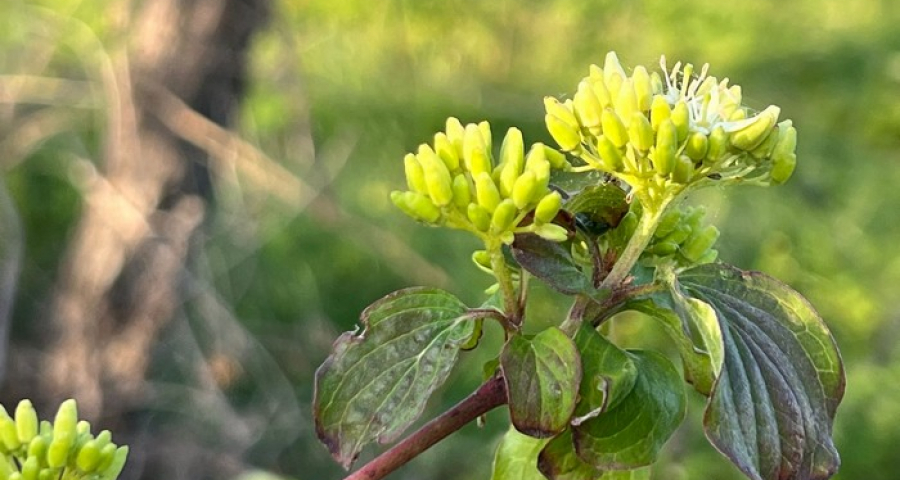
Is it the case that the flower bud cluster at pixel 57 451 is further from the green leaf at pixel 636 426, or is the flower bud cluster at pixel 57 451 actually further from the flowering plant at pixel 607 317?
the green leaf at pixel 636 426

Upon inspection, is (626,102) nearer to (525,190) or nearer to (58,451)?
(525,190)

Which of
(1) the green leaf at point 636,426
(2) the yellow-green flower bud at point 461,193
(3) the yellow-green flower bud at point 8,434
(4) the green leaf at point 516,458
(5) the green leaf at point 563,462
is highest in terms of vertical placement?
(2) the yellow-green flower bud at point 461,193

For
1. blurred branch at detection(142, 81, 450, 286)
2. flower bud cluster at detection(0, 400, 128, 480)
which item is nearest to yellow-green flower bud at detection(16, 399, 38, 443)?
flower bud cluster at detection(0, 400, 128, 480)

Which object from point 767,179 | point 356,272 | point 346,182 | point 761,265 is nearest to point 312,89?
point 346,182

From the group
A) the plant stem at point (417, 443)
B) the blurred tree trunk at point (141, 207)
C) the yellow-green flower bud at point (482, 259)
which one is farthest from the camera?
the blurred tree trunk at point (141, 207)

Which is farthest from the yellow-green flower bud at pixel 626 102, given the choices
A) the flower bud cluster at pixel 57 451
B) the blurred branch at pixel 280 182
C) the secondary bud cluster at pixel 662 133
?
the blurred branch at pixel 280 182

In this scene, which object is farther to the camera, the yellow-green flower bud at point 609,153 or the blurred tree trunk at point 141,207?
the blurred tree trunk at point 141,207

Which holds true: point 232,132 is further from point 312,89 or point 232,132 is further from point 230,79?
point 312,89

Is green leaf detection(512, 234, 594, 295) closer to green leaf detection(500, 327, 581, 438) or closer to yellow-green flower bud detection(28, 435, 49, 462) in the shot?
green leaf detection(500, 327, 581, 438)
